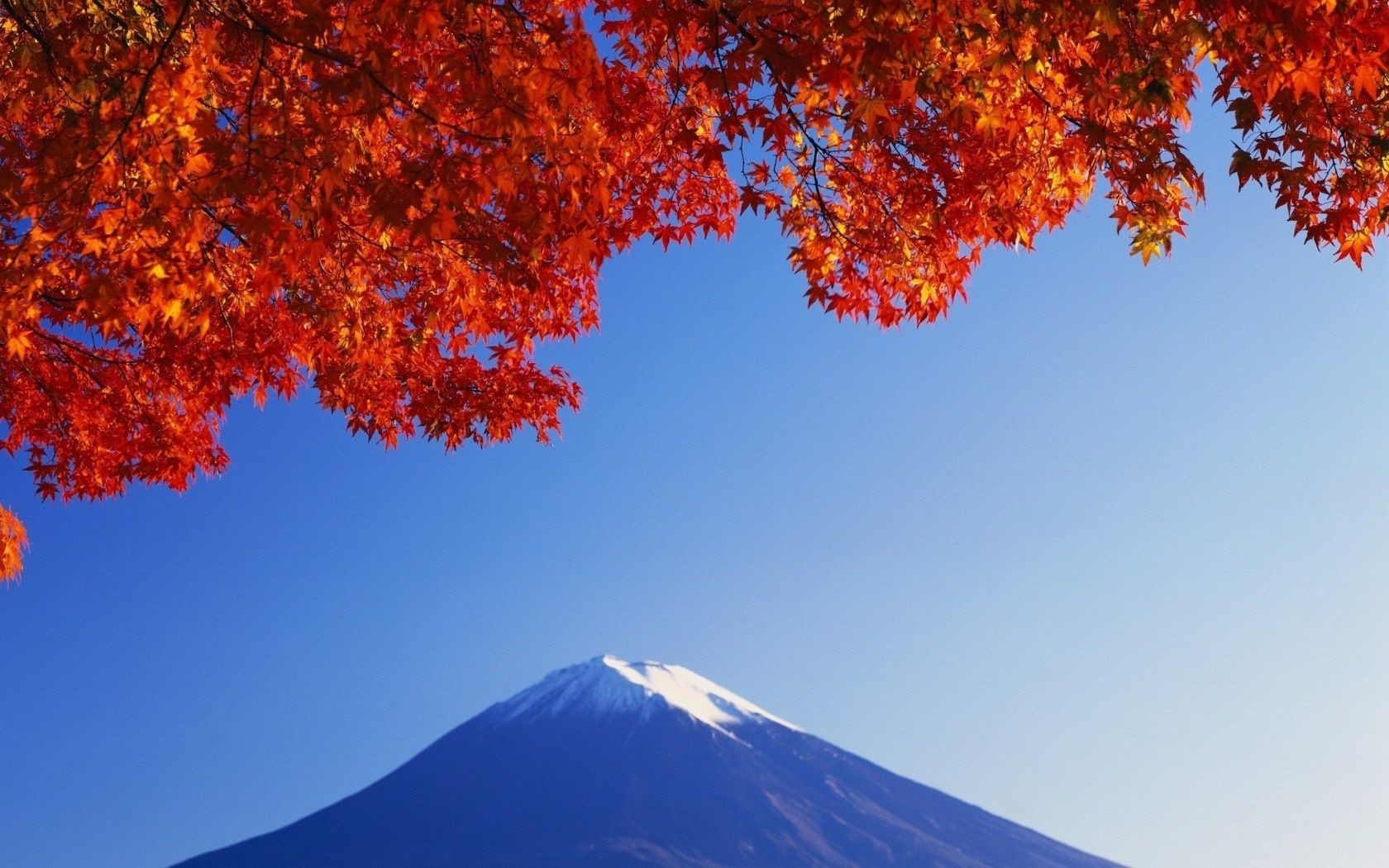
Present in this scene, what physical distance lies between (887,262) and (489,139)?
3604mm

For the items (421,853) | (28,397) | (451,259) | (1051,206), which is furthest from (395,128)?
(421,853)

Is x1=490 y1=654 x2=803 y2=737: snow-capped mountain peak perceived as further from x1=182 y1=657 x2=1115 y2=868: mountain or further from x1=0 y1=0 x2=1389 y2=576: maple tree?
x1=0 y1=0 x2=1389 y2=576: maple tree

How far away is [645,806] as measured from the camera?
292 ft

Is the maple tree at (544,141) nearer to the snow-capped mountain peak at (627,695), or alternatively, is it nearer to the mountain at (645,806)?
the mountain at (645,806)

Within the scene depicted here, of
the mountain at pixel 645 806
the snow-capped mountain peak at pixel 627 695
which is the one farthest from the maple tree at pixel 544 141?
the snow-capped mountain peak at pixel 627 695

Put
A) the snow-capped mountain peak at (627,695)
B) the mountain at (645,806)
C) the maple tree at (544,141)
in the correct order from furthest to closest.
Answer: the snow-capped mountain peak at (627,695) < the mountain at (645,806) < the maple tree at (544,141)

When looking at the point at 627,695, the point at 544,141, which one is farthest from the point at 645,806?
the point at 544,141

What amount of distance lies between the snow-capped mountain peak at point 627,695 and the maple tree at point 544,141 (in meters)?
100

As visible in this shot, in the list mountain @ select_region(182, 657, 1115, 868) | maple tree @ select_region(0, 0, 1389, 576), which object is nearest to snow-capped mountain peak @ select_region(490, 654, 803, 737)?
mountain @ select_region(182, 657, 1115, 868)

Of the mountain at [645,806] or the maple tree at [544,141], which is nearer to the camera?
the maple tree at [544,141]

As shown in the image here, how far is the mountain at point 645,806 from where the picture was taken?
80.6 metres

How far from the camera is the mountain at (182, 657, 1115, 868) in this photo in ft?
264

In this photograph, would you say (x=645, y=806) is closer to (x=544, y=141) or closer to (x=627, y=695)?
(x=627, y=695)

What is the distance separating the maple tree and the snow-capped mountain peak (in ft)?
328
